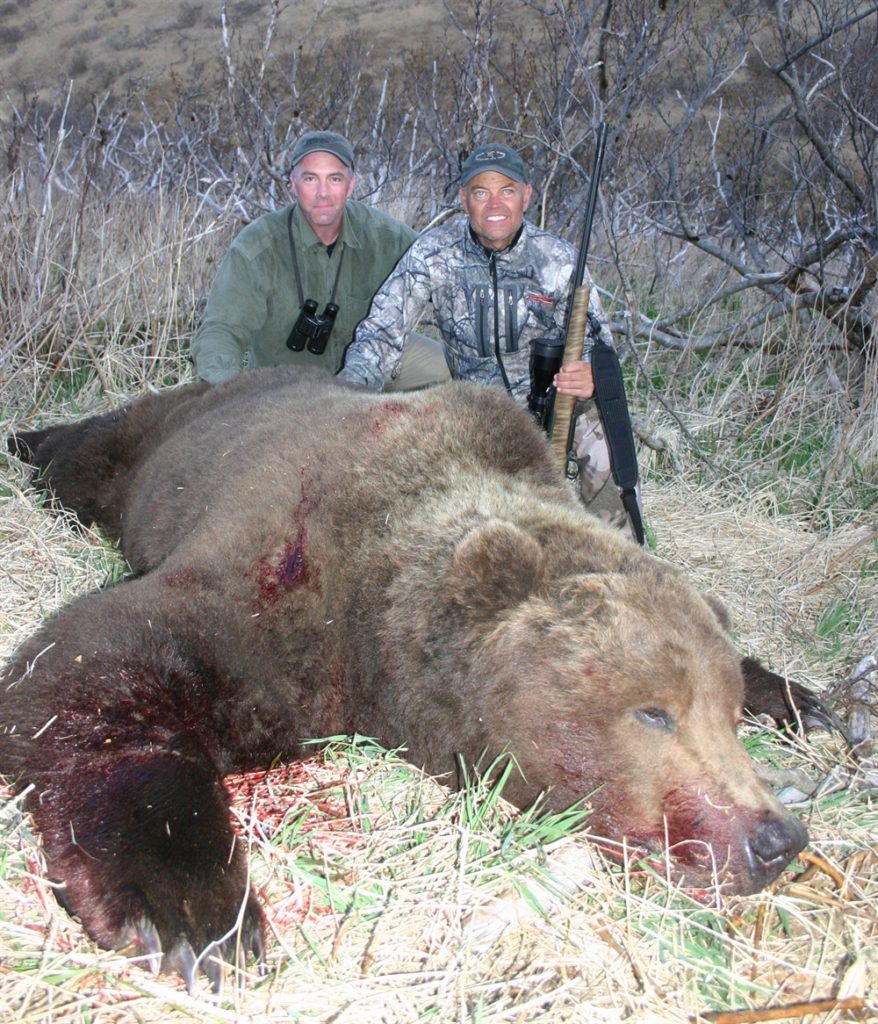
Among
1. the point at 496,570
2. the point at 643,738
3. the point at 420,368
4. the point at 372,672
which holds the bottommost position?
the point at 372,672

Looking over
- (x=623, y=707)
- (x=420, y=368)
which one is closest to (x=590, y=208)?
(x=420, y=368)

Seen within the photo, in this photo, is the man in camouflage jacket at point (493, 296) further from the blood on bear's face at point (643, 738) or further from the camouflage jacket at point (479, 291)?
the blood on bear's face at point (643, 738)

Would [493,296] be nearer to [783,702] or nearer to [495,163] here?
[495,163]

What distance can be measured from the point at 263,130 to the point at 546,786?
7308 mm

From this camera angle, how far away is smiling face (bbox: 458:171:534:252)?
15.5 ft

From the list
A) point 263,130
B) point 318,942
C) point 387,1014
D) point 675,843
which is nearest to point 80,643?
point 318,942

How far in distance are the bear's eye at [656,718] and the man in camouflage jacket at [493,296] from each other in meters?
2.60

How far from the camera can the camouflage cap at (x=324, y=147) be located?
17.7 ft

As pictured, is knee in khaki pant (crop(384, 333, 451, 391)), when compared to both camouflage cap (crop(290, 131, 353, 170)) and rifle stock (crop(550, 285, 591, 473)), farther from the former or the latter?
rifle stock (crop(550, 285, 591, 473))

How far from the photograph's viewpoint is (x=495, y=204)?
4.73 meters

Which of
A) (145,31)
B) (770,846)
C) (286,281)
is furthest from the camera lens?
(145,31)

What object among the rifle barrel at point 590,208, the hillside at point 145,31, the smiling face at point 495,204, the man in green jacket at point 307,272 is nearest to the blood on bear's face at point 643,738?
the rifle barrel at point 590,208

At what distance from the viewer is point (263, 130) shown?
26.7ft

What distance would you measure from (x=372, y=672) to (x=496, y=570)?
441 mm
